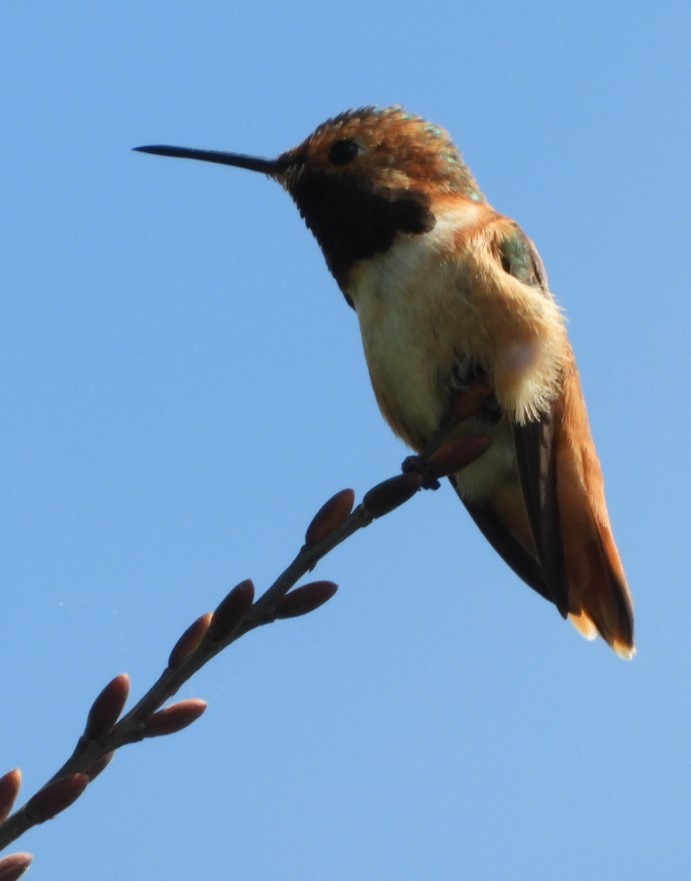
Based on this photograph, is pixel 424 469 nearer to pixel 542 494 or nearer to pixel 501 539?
pixel 542 494

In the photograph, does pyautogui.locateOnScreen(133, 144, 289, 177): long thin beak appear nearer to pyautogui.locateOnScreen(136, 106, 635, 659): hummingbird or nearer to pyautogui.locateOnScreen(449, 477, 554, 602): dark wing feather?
pyautogui.locateOnScreen(136, 106, 635, 659): hummingbird

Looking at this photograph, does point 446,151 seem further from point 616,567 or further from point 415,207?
point 616,567

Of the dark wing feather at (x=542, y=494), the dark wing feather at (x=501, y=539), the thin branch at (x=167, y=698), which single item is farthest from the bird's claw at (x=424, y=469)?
the dark wing feather at (x=501, y=539)

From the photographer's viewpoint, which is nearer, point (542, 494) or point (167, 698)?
point (167, 698)

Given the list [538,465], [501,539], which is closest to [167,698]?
[538,465]

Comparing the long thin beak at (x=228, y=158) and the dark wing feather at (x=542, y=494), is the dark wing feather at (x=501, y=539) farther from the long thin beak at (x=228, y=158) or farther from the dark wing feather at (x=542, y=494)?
the long thin beak at (x=228, y=158)

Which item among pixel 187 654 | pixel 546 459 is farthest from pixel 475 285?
pixel 187 654

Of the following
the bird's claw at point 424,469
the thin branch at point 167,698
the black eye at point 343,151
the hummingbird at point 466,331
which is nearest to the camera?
the thin branch at point 167,698
